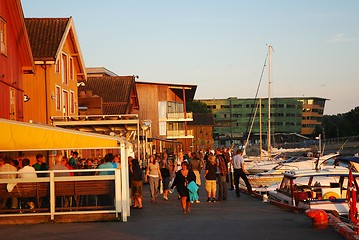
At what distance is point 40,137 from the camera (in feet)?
65.0

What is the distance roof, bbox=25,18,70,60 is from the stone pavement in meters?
19.9

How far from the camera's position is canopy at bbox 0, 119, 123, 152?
1977cm

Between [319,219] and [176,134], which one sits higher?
[319,219]

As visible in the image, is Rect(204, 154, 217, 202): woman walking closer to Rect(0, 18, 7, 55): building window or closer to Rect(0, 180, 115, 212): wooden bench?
Rect(0, 180, 115, 212): wooden bench

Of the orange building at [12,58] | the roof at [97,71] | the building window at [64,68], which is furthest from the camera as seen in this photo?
the roof at [97,71]

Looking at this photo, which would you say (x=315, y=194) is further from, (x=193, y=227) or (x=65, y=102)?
(x=65, y=102)

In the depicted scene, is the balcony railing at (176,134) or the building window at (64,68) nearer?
the building window at (64,68)

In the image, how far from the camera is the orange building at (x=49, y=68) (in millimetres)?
40281

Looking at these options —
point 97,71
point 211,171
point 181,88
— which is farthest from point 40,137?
point 181,88

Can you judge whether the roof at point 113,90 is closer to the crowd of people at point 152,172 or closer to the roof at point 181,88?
the roof at point 181,88

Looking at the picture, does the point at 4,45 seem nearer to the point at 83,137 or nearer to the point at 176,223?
the point at 83,137

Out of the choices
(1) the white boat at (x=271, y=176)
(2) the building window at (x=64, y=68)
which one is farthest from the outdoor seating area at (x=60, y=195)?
(2) the building window at (x=64, y=68)

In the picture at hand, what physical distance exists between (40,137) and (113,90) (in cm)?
4576

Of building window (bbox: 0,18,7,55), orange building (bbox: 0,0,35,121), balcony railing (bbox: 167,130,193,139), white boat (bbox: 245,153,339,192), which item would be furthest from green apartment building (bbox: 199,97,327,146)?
building window (bbox: 0,18,7,55)
